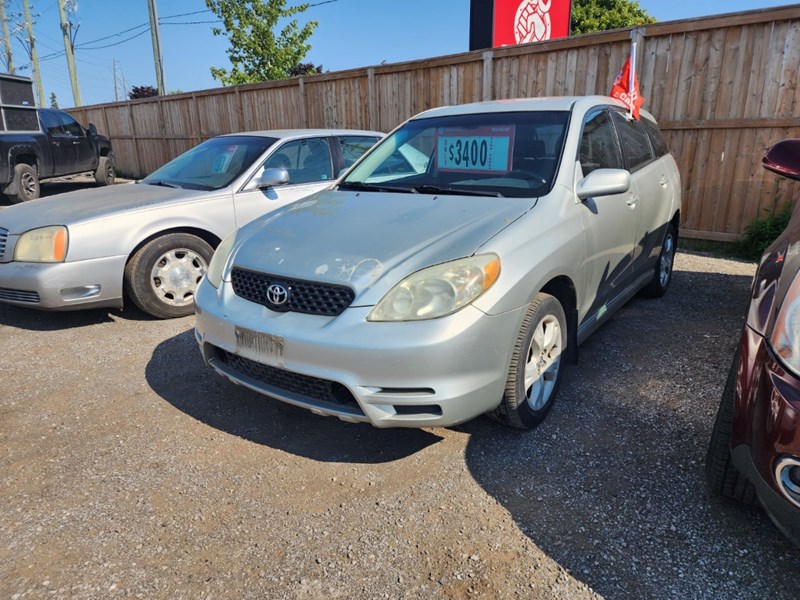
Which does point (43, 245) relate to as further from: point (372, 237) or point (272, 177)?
point (372, 237)

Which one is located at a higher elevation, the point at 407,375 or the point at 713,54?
the point at 713,54

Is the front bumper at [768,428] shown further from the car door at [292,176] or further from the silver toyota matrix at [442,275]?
the car door at [292,176]

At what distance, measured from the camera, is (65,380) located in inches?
145

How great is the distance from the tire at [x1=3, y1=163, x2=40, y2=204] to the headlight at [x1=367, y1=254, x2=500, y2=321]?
473 inches

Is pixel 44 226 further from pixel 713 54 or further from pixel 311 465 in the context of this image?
pixel 713 54

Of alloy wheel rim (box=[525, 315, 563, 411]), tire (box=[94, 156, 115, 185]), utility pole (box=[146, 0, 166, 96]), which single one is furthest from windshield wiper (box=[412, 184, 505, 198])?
utility pole (box=[146, 0, 166, 96])

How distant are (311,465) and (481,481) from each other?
32.2 inches

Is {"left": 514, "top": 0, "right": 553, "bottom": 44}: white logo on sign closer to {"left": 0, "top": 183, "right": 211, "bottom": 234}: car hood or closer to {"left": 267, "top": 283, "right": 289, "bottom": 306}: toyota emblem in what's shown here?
{"left": 0, "top": 183, "right": 211, "bottom": 234}: car hood

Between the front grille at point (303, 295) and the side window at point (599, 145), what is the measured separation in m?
1.75

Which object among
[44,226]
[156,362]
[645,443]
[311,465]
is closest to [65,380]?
[156,362]

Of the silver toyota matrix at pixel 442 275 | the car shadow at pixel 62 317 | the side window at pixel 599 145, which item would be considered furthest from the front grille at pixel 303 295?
the car shadow at pixel 62 317

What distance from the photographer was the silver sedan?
421cm

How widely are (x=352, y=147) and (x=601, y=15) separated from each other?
24.0m

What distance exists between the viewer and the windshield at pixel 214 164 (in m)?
5.12
